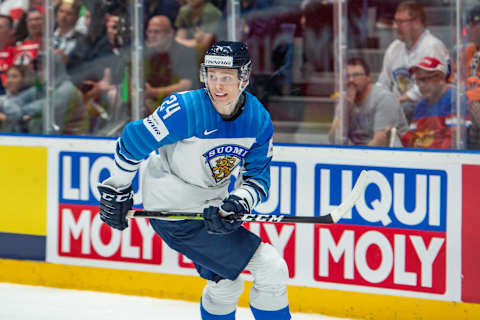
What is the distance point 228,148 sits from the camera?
291 centimetres

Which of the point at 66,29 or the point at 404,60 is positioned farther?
the point at 66,29

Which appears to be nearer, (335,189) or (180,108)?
(180,108)

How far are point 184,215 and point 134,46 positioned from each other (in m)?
1.91

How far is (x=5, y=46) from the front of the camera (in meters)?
4.89

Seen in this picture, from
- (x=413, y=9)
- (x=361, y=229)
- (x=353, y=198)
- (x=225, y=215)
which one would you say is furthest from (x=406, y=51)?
(x=225, y=215)

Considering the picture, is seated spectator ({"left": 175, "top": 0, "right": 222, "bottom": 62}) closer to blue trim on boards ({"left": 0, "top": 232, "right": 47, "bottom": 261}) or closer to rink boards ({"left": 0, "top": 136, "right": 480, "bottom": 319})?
rink boards ({"left": 0, "top": 136, "right": 480, "bottom": 319})

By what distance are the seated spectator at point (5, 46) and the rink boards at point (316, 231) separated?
1.38 ft

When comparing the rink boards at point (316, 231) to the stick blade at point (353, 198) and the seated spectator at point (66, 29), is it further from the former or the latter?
the stick blade at point (353, 198)

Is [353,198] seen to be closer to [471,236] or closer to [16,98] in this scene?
[471,236]

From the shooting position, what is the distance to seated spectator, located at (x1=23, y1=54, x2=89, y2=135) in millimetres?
4734

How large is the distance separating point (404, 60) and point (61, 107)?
5.94 feet

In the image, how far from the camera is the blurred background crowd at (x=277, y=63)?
4004 millimetres

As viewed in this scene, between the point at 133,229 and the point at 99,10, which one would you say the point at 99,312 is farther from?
the point at 99,10

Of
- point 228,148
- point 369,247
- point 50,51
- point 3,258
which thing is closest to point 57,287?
point 3,258
